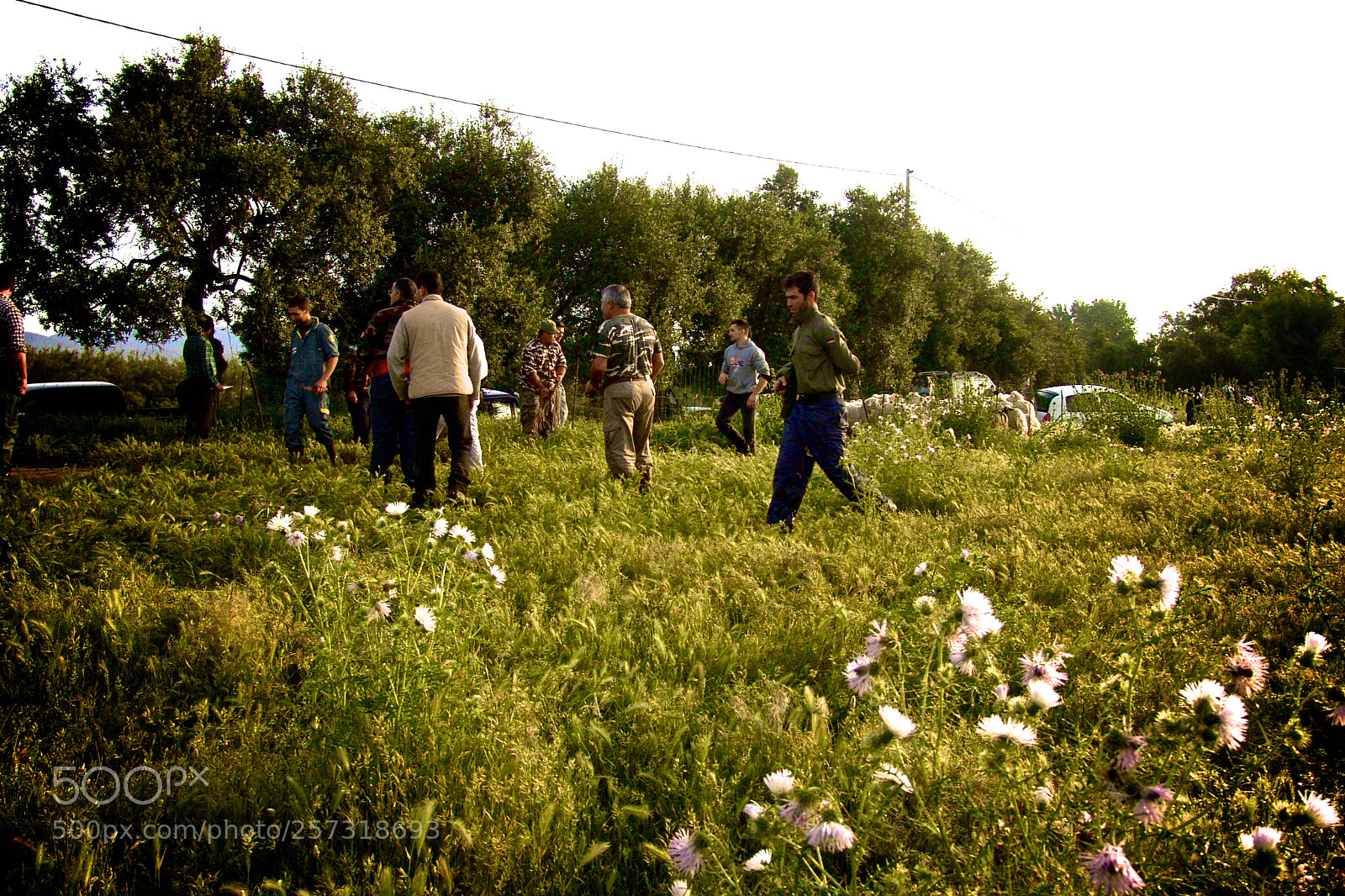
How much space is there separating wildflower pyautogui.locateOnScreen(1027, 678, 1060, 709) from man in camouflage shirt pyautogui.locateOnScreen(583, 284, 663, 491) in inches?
205

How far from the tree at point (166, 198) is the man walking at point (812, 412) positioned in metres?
12.9

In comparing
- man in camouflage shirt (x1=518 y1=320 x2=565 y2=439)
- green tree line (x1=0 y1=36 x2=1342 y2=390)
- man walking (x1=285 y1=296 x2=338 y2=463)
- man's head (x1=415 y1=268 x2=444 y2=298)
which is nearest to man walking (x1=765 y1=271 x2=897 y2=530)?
man's head (x1=415 y1=268 x2=444 y2=298)

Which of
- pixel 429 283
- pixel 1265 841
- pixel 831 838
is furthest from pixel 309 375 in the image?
pixel 1265 841

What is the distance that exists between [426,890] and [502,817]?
0.24 m

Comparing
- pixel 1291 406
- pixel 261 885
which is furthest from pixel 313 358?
pixel 1291 406

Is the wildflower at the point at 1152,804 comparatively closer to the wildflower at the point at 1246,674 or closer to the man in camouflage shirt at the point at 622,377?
the wildflower at the point at 1246,674

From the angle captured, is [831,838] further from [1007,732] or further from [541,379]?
[541,379]

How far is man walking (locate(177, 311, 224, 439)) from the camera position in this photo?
994 centimetres

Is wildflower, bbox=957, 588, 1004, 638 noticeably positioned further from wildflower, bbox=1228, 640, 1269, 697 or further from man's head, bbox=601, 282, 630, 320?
man's head, bbox=601, 282, 630, 320

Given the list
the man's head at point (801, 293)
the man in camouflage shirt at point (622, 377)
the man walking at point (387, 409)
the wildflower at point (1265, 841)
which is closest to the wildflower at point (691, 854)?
the wildflower at point (1265, 841)

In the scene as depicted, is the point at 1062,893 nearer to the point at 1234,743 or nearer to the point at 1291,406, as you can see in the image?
the point at 1234,743

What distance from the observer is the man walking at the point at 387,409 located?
6746mm

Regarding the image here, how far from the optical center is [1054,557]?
4184mm

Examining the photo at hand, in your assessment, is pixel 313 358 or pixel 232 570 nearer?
pixel 232 570
